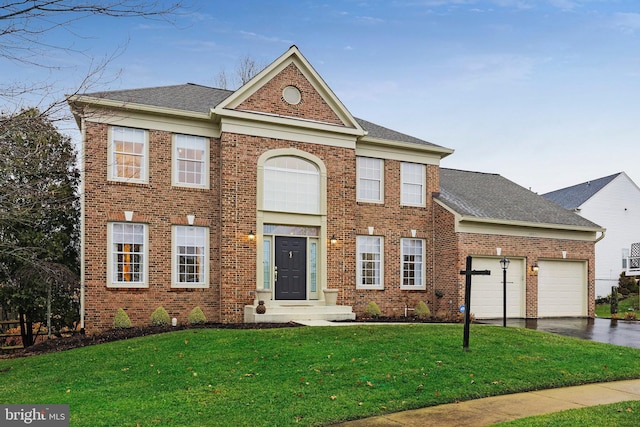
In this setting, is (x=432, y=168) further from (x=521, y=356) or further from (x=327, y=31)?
(x=521, y=356)

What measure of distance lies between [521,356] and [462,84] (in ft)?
43.8

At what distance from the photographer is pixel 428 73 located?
1936 centimetres

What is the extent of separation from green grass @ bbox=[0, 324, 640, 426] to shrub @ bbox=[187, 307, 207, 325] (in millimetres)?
2901

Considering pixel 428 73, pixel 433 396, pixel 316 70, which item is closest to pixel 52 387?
pixel 433 396

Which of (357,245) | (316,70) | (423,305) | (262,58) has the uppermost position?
(262,58)

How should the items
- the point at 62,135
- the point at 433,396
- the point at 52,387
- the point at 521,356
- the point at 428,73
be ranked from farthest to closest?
the point at 428,73
the point at 62,135
the point at 521,356
the point at 52,387
the point at 433,396

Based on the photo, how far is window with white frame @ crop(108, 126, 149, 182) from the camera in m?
16.0

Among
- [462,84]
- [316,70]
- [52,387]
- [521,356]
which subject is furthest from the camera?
[462,84]

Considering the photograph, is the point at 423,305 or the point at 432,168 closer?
the point at 423,305

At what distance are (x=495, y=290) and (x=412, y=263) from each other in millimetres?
3350

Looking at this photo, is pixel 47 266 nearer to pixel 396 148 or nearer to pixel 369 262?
pixel 369 262

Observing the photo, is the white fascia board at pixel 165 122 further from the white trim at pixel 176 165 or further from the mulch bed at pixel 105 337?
the mulch bed at pixel 105 337

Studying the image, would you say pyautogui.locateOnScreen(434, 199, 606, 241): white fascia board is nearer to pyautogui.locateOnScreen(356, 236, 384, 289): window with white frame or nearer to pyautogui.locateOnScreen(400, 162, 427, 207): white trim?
pyautogui.locateOnScreen(400, 162, 427, 207): white trim

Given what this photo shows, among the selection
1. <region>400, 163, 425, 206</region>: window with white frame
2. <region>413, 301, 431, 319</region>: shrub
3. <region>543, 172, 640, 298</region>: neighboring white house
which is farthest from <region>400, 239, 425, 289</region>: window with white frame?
<region>543, 172, 640, 298</region>: neighboring white house
